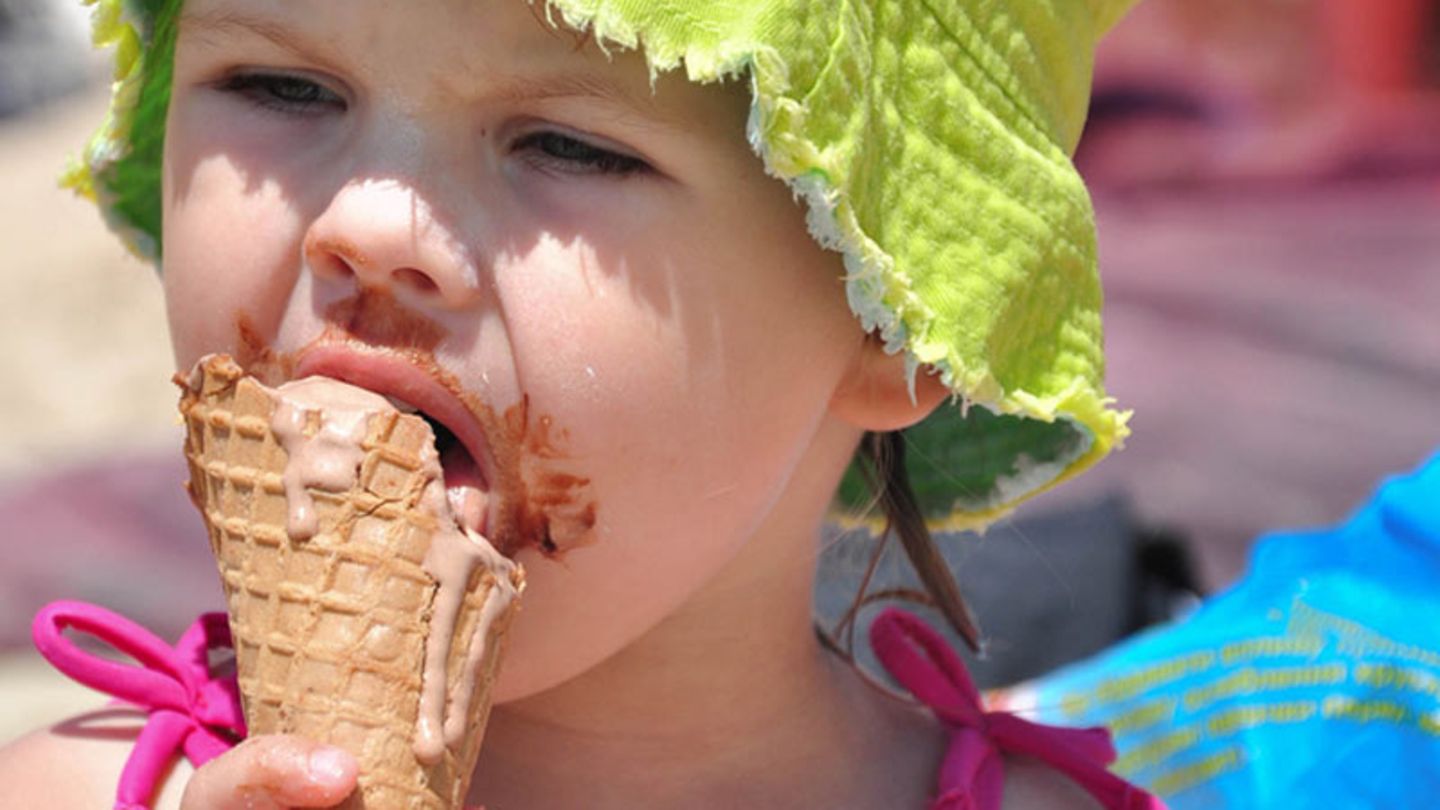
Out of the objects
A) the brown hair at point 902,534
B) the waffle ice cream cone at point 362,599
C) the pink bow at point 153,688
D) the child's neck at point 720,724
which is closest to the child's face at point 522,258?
the waffle ice cream cone at point 362,599

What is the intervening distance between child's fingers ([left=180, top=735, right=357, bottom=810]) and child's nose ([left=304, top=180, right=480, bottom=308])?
442 mm

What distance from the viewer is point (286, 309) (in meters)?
1.92

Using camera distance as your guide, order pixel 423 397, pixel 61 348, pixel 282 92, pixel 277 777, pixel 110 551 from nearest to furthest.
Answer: pixel 277 777 < pixel 423 397 < pixel 282 92 < pixel 110 551 < pixel 61 348

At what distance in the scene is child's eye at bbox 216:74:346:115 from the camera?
199 centimetres

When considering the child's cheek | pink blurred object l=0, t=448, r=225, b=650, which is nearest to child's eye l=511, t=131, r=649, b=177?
the child's cheek

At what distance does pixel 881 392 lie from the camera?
226 cm

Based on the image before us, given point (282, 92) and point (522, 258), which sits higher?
point (282, 92)

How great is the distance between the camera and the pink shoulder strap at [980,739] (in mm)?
2506

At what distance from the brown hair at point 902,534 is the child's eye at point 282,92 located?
0.87 meters

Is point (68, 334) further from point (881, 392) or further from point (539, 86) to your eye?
point (539, 86)

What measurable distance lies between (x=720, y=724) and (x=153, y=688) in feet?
2.10

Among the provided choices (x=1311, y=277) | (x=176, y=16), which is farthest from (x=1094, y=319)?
(x=1311, y=277)

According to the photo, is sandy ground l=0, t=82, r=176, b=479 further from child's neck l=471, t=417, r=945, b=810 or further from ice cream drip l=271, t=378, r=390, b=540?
ice cream drip l=271, t=378, r=390, b=540

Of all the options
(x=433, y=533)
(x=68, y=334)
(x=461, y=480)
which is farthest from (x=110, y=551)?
(x=433, y=533)
